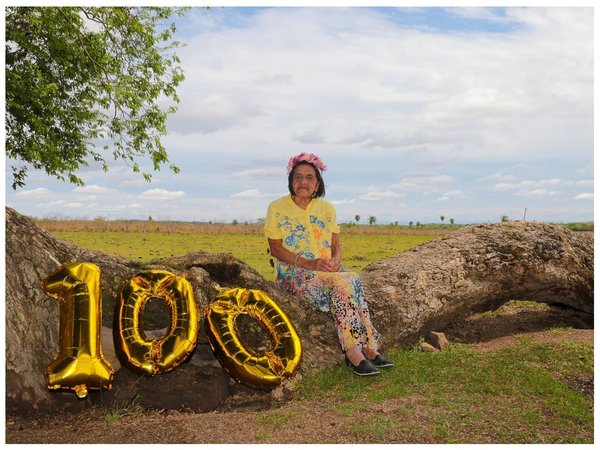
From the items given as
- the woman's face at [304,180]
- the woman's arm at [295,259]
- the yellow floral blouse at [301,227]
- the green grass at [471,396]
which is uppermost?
the woman's face at [304,180]

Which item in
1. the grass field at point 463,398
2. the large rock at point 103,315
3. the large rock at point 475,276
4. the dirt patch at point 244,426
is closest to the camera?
the dirt patch at point 244,426

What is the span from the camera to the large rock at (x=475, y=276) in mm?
8320

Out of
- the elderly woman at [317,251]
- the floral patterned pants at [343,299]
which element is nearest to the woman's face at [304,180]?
the elderly woman at [317,251]

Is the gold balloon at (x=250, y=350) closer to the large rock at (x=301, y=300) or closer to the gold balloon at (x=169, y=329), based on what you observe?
the gold balloon at (x=169, y=329)

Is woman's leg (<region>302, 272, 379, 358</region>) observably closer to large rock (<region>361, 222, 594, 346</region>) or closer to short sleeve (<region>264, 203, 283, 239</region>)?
short sleeve (<region>264, 203, 283, 239</region>)

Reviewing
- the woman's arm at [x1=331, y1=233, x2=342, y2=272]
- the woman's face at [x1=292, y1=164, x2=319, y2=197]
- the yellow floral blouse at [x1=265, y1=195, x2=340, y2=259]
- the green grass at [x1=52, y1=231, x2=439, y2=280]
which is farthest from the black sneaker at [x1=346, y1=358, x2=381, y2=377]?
the green grass at [x1=52, y1=231, x2=439, y2=280]

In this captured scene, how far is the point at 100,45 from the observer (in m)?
15.2

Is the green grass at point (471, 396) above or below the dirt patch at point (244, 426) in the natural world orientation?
above

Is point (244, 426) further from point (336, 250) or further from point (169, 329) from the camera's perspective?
point (336, 250)

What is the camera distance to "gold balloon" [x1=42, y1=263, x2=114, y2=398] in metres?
5.68

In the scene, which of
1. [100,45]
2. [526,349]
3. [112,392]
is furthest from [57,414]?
[100,45]

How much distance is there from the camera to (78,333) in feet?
19.0

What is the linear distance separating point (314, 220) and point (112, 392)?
2781mm

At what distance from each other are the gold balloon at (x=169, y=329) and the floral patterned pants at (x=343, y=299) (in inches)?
50.4
